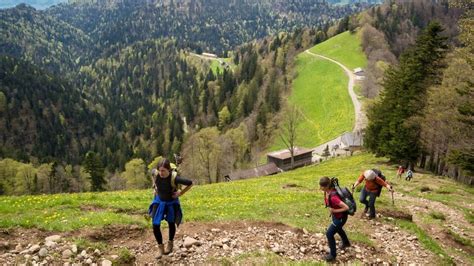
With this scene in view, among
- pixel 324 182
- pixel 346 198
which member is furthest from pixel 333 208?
pixel 324 182

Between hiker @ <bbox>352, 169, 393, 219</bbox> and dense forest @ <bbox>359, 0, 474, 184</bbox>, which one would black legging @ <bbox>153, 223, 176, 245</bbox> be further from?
dense forest @ <bbox>359, 0, 474, 184</bbox>

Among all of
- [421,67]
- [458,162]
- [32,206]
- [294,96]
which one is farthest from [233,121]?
[32,206]

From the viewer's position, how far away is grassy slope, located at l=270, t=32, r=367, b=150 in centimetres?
12494

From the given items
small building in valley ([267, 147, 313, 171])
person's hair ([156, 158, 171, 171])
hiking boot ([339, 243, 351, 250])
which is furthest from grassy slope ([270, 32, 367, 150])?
person's hair ([156, 158, 171, 171])

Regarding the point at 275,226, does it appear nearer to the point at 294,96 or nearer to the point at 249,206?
the point at 249,206

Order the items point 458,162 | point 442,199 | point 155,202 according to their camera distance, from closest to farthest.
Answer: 1. point 155,202
2. point 442,199
3. point 458,162

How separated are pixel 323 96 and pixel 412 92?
93.4 metres

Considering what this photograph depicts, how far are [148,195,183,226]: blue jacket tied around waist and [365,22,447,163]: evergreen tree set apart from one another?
42852 millimetres

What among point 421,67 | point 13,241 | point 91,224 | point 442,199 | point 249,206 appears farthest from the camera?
point 421,67

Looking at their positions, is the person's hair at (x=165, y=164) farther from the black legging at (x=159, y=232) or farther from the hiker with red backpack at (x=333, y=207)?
the hiker with red backpack at (x=333, y=207)

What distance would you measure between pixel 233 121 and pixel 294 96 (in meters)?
34.9

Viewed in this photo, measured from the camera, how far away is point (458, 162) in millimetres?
32250

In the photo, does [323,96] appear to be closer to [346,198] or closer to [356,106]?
[356,106]

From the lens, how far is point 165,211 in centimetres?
1284
